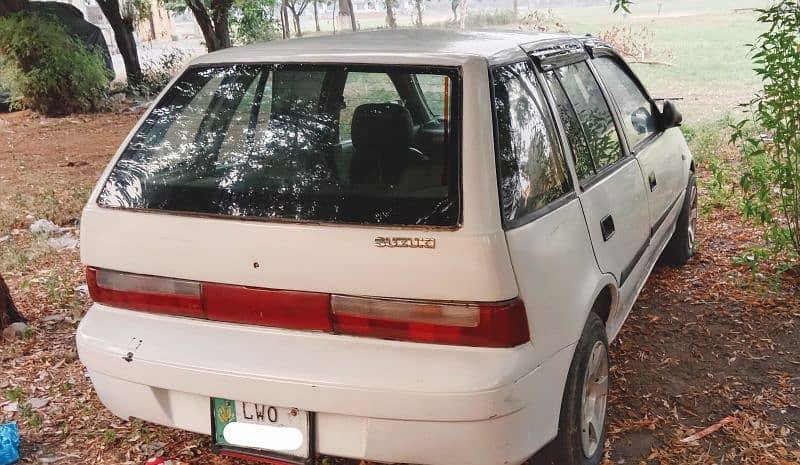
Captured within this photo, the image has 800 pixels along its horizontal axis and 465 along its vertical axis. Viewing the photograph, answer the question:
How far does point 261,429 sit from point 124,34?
1476cm

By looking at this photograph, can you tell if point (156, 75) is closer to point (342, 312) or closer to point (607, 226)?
point (607, 226)

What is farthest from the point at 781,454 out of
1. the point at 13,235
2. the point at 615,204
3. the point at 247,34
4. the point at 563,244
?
the point at 247,34

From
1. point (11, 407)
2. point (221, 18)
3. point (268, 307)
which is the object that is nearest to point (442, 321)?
point (268, 307)

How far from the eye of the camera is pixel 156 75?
16266 mm

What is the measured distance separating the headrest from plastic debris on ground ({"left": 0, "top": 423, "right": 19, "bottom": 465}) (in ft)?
6.13

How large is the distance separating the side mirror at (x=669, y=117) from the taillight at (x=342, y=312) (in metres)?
2.44

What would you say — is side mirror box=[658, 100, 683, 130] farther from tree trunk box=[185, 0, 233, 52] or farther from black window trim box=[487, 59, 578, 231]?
tree trunk box=[185, 0, 233, 52]

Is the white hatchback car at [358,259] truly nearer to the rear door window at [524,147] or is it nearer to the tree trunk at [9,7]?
the rear door window at [524,147]

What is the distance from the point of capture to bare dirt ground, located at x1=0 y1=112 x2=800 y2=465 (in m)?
3.07

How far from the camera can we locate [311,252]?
2229mm

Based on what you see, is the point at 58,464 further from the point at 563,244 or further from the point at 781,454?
the point at 781,454

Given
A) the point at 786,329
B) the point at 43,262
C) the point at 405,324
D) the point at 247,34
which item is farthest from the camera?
the point at 247,34

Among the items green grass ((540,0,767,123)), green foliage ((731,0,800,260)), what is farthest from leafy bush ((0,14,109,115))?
green foliage ((731,0,800,260))

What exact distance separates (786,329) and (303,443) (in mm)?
3083
